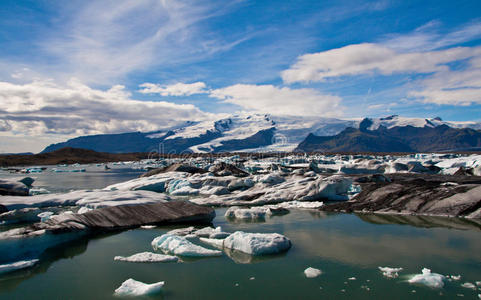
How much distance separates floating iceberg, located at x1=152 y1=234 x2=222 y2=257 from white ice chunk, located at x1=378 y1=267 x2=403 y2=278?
316cm

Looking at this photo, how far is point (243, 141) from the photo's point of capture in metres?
194

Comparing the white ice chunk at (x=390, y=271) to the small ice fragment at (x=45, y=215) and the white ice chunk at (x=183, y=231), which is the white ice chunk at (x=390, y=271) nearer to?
the white ice chunk at (x=183, y=231)

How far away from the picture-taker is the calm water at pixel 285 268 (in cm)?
498

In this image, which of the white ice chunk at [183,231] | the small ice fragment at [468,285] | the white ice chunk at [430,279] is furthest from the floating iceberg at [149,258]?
the small ice fragment at [468,285]

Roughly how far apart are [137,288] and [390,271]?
4.24m

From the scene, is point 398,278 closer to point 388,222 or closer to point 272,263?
point 272,263

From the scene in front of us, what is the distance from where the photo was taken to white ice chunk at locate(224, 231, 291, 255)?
6801mm

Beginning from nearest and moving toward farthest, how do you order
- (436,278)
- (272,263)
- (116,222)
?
(436,278), (272,263), (116,222)

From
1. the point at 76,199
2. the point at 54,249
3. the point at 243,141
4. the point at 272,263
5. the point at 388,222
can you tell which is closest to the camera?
the point at 272,263

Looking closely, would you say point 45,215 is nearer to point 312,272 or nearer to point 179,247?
point 179,247

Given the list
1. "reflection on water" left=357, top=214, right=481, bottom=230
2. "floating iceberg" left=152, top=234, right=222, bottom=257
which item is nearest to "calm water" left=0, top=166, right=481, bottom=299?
"floating iceberg" left=152, top=234, right=222, bottom=257

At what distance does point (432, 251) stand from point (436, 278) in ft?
6.58

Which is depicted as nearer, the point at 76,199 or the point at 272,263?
the point at 272,263

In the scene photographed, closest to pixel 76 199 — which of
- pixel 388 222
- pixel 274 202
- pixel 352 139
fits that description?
pixel 274 202
